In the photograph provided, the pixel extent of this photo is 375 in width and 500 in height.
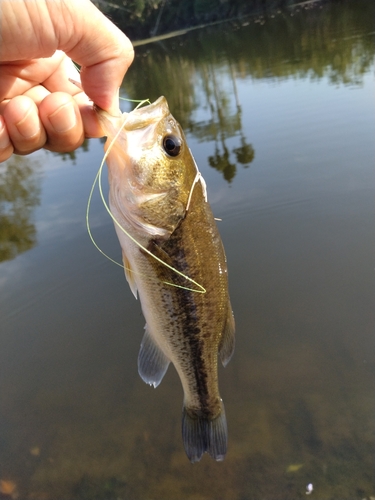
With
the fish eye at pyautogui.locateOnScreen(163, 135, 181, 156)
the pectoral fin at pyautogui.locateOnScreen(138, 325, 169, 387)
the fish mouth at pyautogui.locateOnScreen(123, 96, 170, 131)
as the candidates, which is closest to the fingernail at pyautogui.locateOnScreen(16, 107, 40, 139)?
the fish mouth at pyautogui.locateOnScreen(123, 96, 170, 131)

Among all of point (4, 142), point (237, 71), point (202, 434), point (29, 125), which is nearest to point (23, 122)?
point (29, 125)

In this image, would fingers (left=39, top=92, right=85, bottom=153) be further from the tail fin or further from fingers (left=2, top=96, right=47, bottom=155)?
the tail fin

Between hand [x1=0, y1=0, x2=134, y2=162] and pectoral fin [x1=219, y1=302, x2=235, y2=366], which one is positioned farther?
pectoral fin [x1=219, y1=302, x2=235, y2=366]

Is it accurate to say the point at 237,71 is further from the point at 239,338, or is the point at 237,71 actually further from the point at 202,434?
the point at 202,434

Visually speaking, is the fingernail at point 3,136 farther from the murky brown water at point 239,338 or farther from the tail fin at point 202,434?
the murky brown water at point 239,338

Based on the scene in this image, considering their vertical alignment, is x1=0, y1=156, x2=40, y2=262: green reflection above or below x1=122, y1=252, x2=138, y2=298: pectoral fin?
below

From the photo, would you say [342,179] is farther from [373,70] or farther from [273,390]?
[373,70]
